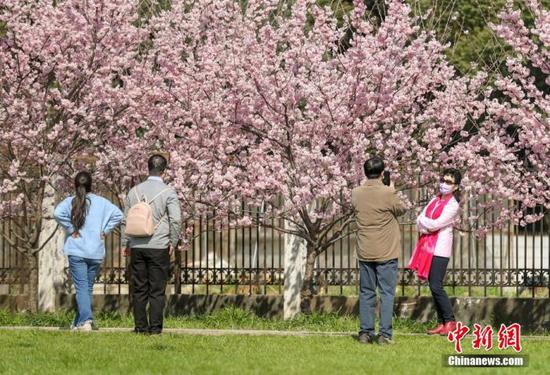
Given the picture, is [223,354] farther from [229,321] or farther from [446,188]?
[229,321]

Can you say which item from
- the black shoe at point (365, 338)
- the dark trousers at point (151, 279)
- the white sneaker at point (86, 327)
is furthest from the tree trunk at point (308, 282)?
the black shoe at point (365, 338)

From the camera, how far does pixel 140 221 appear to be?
44.0 ft

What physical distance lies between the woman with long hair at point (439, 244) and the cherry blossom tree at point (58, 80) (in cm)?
473

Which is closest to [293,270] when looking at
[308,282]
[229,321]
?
[308,282]

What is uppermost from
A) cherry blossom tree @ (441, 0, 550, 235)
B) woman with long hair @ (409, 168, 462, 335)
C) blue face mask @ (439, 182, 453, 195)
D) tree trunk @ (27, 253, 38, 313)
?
cherry blossom tree @ (441, 0, 550, 235)

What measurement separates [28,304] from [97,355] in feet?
21.8

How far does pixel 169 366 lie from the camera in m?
11.2

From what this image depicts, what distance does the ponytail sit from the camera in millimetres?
14336

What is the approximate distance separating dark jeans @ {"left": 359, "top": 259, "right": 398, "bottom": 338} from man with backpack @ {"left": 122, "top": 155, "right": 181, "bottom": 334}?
1936 mm

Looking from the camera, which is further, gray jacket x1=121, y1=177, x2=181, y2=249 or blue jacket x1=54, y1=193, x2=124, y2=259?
blue jacket x1=54, y1=193, x2=124, y2=259

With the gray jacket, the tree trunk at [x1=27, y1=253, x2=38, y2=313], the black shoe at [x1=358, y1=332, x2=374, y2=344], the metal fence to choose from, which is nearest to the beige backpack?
the gray jacket

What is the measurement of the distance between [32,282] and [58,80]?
2.78 metres

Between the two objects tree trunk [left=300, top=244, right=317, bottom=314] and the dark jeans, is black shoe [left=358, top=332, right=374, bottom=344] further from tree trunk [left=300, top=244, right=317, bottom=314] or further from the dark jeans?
tree trunk [left=300, top=244, right=317, bottom=314]

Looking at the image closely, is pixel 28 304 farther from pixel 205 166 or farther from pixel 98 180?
pixel 205 166
